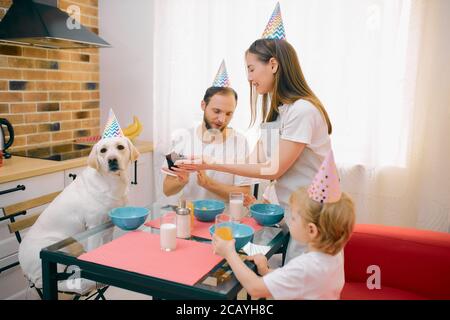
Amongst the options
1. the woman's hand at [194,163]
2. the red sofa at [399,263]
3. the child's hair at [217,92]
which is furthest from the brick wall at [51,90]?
the red sofa at [399,263]

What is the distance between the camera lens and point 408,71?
2551 mm

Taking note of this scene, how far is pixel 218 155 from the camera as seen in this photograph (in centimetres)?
233

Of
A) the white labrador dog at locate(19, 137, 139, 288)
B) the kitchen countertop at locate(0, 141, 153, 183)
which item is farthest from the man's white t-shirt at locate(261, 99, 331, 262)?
the kitchen countertop at locate(0, 141, 153, 183)

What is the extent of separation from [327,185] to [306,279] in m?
0.28

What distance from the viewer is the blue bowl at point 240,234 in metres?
1.39

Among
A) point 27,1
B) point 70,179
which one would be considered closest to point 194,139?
point 70,179

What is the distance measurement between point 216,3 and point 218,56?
0.38m

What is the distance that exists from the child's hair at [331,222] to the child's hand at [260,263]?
0.21 meters

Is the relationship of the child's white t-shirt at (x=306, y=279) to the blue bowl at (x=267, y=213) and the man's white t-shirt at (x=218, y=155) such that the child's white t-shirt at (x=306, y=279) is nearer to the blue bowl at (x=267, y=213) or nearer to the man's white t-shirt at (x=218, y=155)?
the blue bowl at (x=267, y=213)

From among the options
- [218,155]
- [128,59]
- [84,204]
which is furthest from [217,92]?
[128,59]

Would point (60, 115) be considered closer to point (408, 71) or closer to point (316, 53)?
point (316, 53)

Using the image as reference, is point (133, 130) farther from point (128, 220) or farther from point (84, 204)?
point (128, 220)
